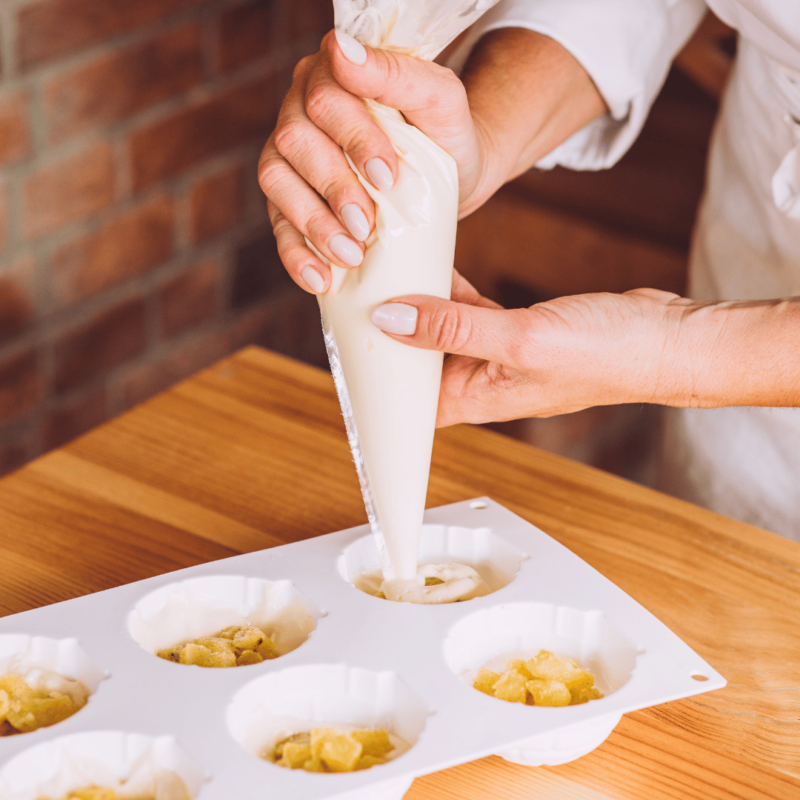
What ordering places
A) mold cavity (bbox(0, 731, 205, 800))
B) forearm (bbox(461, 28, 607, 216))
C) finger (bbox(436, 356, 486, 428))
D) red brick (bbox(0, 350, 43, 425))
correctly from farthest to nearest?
red brick (bbox(0, 350, 43, 425)) < forearm (bbox(461, 28, 607, 216)) < finger (bbox(436, 356, 486, 428)) < mold cavity (bbox(0, 731, 205, 800))

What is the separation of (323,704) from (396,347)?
23 centimetres

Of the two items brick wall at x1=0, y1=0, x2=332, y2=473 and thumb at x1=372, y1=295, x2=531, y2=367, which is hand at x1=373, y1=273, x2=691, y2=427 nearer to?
thumb at x1=372, y1=295, x2=531, y2=367

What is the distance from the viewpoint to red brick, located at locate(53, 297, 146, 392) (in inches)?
58.8

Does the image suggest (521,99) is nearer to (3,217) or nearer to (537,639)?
(537,639)

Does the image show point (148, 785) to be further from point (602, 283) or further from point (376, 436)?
point (602, 283)

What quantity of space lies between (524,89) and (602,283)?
98 centimetres

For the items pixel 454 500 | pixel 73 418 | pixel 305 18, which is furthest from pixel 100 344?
pixel 454 500

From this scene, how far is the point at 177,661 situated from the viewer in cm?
67

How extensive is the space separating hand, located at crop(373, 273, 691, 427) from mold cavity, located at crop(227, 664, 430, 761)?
22 cm

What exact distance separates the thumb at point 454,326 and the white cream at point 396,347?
0.01 metres

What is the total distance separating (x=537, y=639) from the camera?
2.30ft

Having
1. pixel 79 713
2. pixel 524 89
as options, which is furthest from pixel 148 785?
pixel 524 89

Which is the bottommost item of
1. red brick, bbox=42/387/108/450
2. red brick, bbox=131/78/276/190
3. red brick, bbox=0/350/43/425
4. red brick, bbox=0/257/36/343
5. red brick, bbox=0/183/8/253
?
red brick, bbox=42/387/108/450

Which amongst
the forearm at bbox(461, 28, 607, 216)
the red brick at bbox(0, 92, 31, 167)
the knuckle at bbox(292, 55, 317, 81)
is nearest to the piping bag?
the knuckle at bbox(292, 55, 317, 81)
